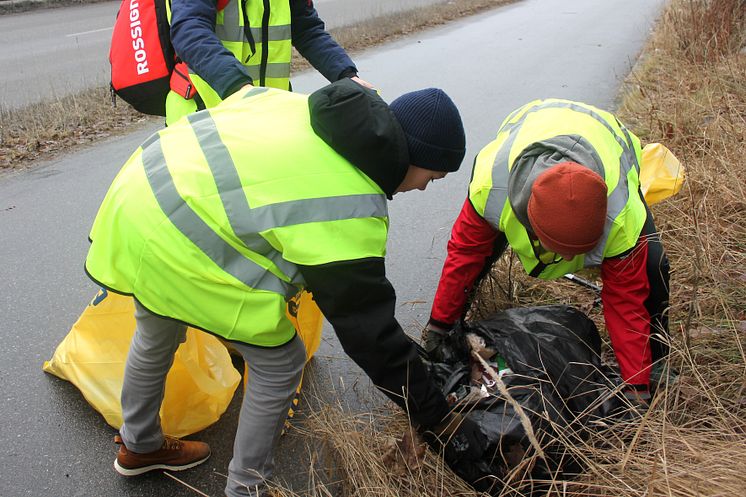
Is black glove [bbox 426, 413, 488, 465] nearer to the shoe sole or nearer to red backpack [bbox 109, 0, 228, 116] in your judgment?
the shoe sole

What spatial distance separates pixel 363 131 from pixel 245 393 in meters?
0.90

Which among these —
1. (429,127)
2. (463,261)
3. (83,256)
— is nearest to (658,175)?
(463,261)

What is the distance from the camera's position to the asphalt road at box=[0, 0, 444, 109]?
7367 mm

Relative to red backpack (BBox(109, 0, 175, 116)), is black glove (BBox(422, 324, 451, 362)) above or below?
below

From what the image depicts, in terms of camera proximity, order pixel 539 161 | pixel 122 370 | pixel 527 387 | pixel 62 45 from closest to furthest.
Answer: pixel 539 161
pixel 527 387
pixel 122 370
pixel 62 45

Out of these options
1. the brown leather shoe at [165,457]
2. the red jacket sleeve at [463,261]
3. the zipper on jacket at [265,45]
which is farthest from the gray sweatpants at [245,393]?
the zipper on jacket at [265,45]

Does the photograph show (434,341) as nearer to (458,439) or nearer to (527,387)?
(527,387)

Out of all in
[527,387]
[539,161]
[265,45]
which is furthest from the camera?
[265,45]

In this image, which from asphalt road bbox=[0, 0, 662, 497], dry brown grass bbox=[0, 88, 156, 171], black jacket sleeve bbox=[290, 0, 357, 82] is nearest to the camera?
asphalt road bbox=[0, 0, 662, 497]

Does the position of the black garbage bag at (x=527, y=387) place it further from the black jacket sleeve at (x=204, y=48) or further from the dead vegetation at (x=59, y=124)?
the dead vegetation at (x=59, y=124)

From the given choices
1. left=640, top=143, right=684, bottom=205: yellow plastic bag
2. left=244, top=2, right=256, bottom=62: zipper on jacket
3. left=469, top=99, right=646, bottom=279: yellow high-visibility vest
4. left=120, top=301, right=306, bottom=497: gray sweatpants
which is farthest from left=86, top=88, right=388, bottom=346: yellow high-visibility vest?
left=640, top=143, right=684, bottom=205: yellow plastic bag

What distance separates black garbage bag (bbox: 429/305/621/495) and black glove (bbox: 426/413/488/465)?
0.02 metres

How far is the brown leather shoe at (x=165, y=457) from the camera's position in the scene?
2.23 m

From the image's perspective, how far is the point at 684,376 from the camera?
2.29 meters
